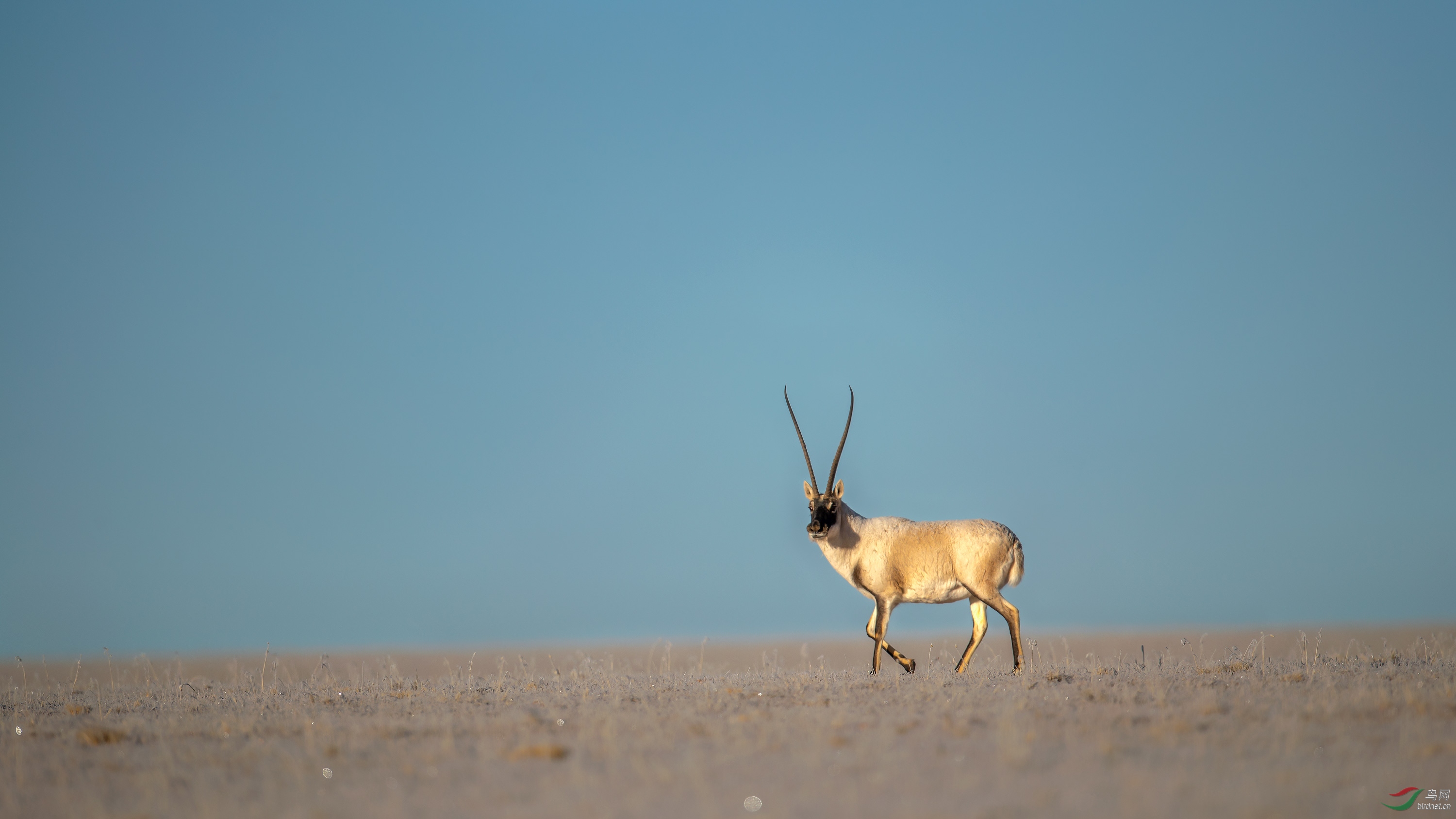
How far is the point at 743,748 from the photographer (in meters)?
8.77

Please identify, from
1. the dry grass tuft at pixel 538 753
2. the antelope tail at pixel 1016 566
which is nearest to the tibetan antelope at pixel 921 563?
the antelope tail at pixel 1016 566

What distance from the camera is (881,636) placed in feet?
49.1

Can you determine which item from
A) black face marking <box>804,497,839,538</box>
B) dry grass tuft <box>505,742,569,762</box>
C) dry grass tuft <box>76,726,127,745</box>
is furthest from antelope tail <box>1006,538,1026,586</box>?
dry grass tuft <box>76,726,127,745</box>

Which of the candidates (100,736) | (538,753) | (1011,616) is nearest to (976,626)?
(1011,616)

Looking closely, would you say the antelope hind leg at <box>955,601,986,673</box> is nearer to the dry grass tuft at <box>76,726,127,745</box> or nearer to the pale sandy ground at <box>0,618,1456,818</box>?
the pale sandy ground at <box>0,618,1456,818</box>

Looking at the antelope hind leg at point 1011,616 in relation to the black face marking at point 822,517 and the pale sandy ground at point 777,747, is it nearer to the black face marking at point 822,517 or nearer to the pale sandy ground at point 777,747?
the pale sandy ground at point 777,747

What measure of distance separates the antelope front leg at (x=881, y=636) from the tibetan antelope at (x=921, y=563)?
1 centimetres

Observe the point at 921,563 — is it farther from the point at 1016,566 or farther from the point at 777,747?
the point at 777,747

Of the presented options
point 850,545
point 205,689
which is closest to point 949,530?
point 850,545

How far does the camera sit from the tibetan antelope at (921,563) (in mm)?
14930

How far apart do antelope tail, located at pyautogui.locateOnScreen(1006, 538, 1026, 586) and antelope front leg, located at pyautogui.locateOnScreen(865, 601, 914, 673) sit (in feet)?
5.88

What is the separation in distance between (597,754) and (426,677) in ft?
31.1

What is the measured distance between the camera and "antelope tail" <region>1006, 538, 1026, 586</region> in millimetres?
15234

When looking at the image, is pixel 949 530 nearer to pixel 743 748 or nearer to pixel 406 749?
pixel 743 748
